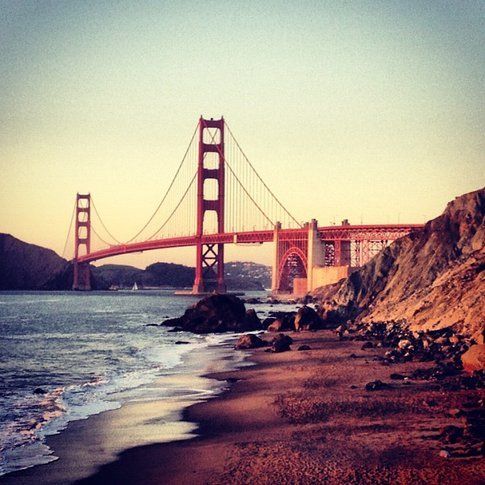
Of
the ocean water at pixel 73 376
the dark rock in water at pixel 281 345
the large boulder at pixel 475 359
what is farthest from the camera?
the dark rock in water at pixel 281 345

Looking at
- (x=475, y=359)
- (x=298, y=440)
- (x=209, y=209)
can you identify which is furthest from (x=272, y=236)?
(x=298, y=440)

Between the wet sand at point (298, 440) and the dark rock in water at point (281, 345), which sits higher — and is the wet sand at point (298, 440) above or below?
below

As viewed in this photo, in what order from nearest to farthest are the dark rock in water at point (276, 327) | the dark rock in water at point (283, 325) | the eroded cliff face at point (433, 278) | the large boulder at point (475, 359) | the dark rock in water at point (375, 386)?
the dark rock in water at point (375, 386), the large boulder at point (475, 359), the eroded cliff face at point (433, 278), the dark rock in water at point (283, 325), the dark rock in water at point (276, 327)

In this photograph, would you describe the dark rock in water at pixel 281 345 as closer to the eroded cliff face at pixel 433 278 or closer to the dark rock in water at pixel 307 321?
the eroded cliff face at pixel 433 278

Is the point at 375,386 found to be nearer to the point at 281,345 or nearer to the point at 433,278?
the point at 281,345

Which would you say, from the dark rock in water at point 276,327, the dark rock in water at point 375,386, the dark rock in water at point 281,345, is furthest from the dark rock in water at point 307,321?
the dark rock in water at point 375,386

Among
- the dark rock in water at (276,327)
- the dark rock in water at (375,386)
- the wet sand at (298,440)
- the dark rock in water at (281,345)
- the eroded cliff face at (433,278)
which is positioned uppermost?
the eroded cliff face at (433,278)
